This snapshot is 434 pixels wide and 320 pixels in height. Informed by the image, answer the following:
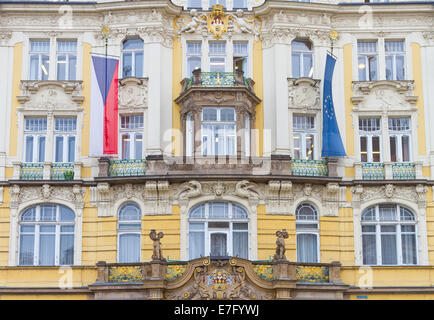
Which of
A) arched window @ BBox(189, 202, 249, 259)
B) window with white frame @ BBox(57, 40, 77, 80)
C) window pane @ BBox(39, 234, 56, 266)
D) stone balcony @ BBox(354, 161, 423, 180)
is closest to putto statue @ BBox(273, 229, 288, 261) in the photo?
arched window @ BBox(189, 202, 249, 259)

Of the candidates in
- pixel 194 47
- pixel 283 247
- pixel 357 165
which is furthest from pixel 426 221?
pixel 194 47

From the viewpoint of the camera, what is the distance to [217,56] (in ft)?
139

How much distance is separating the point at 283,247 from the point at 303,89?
7.75 m

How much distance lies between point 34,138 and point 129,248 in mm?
6523

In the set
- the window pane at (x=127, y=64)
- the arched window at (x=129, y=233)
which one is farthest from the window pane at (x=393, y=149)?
the window pane at (x=127, y=64)

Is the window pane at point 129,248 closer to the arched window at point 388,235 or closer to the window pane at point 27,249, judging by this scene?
the window pane at point 27,249

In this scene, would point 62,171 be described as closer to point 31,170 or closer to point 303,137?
point 31,170

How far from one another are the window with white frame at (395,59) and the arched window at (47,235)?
1541 cm

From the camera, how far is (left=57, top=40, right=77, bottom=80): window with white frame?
42.2m

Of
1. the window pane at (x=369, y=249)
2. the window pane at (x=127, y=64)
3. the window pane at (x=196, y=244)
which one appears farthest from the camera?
the window pane at (x=127, y=64)

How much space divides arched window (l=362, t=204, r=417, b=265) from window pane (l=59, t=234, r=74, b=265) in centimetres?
1243

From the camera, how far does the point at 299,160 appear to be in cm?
4062

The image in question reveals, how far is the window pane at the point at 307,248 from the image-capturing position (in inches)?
1580
